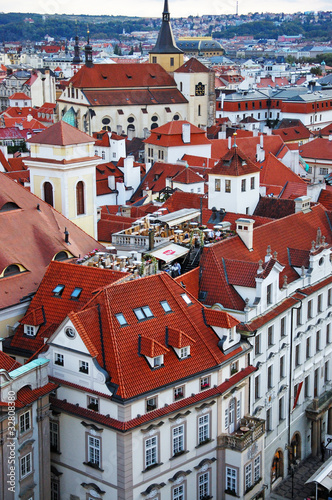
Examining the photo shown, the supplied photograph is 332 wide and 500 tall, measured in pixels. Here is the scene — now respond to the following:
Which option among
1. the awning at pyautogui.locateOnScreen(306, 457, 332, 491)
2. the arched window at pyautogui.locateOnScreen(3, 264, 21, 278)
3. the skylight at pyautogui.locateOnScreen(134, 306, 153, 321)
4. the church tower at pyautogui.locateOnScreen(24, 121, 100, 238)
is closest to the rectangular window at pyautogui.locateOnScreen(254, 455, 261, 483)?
the awning at pyautogui.locateOnScreen(306, 457, 332, 491)

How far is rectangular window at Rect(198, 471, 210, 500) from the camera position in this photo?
39.5m

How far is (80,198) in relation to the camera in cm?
5494

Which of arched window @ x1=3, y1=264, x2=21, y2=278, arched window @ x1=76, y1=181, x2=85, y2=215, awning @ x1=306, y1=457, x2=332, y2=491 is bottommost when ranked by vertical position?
awning @ x1=306, y1=457, x2=332, y2=491

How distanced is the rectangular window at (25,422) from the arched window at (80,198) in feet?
70.3

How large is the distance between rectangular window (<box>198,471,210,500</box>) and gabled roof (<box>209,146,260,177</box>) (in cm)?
2569

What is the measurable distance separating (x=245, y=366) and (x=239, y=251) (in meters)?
8.77

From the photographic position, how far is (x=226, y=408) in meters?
40.2

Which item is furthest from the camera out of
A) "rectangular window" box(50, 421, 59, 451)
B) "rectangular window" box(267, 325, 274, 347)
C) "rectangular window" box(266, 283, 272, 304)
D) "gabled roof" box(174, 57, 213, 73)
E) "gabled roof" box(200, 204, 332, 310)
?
"gabled roof" box(174, 57, 213, 73)

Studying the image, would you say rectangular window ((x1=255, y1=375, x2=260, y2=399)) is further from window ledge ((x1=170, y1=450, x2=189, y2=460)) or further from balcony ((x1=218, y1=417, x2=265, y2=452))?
window ledge ((x1=170, y1=450, x2=189, y2=460))

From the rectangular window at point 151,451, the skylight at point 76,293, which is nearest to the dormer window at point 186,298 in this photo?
the skylight at point 76,293

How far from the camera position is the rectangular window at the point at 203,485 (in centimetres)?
3953

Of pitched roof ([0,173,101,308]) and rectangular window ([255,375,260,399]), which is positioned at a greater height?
pitched roof ([0,173,101,308])

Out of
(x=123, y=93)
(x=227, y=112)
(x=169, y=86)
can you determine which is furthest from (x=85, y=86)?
(x=227, y=112)

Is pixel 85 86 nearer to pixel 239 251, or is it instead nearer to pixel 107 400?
pixel 239 251
